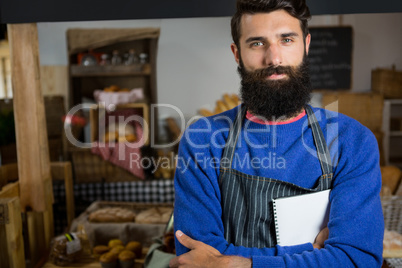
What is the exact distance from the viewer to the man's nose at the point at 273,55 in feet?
4.19

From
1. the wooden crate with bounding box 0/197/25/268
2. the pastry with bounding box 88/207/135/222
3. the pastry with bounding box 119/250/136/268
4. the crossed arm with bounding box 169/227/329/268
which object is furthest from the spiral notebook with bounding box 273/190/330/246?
the pastry with bounding box 88/207/135/222

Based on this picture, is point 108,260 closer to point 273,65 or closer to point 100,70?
point 273,65

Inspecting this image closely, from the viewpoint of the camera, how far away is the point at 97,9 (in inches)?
61.0

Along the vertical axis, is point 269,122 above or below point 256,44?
below

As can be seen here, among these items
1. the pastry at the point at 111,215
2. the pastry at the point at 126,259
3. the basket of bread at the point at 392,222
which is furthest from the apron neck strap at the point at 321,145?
the pastry at the point at 111,215

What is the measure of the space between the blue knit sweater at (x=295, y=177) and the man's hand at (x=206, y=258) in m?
0.03

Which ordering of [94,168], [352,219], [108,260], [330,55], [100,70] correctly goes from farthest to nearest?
[330,55], [100,70], [94,168], [108,260], [352,219]

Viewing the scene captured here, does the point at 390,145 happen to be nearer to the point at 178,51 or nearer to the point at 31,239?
the point at 178,51

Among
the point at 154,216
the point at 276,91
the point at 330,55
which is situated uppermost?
the point at 330,55

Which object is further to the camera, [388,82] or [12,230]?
[388,82]

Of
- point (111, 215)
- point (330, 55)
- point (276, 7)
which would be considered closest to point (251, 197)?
point (276, 7)

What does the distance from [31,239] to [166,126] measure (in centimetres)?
250

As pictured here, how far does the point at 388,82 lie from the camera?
14.4 ft

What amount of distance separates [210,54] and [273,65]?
335 cm
